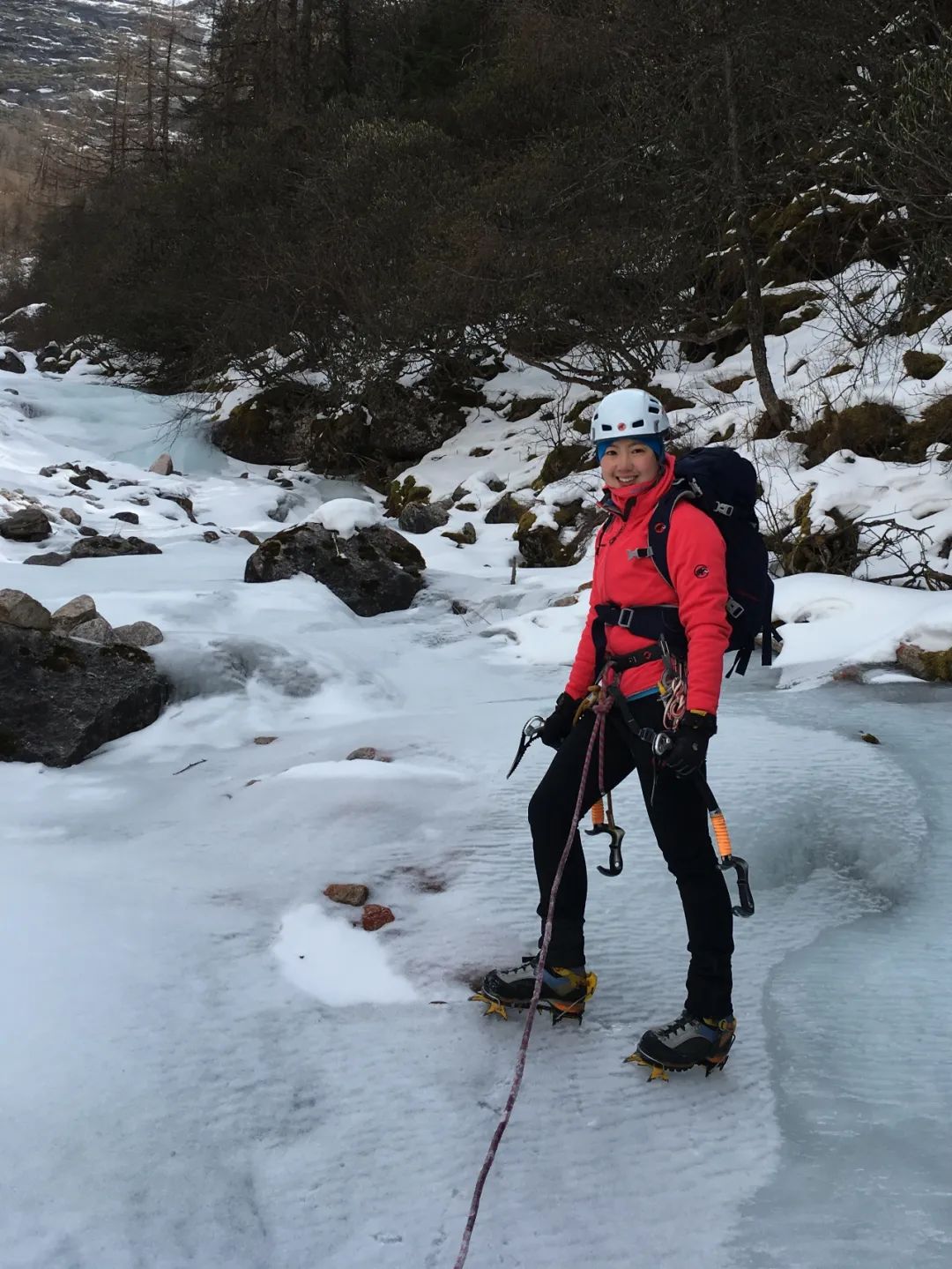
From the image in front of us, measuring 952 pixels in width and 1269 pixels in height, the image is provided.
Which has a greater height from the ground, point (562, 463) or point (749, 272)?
point (749, 272)

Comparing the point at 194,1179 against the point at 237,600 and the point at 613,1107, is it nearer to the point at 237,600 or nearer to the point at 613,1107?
the point at 613,1107

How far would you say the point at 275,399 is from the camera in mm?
17453

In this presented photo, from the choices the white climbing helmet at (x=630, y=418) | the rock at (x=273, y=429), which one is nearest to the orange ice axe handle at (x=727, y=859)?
the white climbing helmet at (x=630, y=418)

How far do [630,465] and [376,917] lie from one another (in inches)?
63.8

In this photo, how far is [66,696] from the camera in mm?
4457

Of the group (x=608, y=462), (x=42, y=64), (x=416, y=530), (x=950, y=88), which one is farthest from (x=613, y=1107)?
(x=42, y=64)

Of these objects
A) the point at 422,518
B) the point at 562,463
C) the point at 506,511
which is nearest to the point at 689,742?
the point at 506,511

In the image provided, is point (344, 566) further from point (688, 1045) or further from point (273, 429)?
point (273, 429)

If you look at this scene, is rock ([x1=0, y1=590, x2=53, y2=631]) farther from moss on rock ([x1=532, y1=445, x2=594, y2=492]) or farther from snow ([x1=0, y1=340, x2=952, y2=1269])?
moss on rock ([x1=532, y1=445, x2=594, y2=492])

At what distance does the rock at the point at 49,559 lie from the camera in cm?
801

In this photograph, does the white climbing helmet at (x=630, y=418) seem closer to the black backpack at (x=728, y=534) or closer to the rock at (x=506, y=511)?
the black backpack at (x=728, y=534)

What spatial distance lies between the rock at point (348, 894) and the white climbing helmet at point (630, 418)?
1.67 m

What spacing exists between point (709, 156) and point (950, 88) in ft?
14.0

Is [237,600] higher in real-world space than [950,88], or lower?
lower
